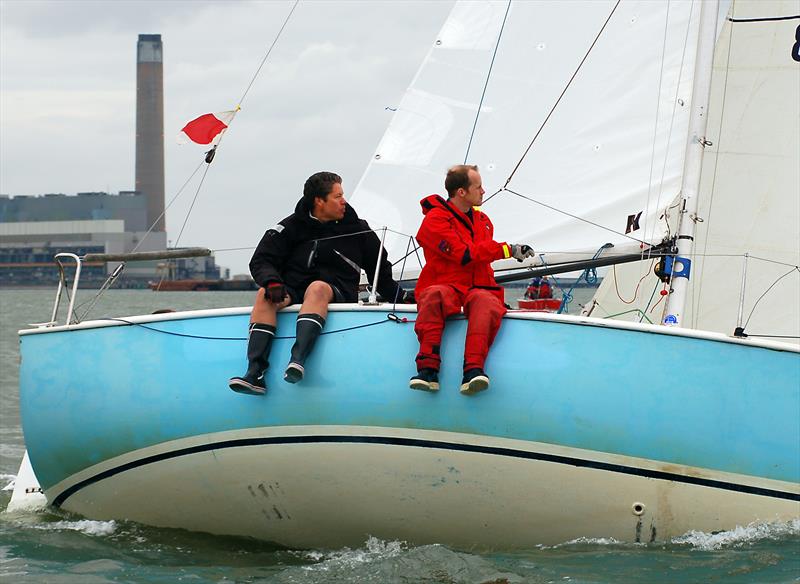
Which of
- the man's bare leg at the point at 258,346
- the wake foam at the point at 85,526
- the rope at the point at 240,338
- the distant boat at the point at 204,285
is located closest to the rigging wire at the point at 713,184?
the rope at the point at 240,338

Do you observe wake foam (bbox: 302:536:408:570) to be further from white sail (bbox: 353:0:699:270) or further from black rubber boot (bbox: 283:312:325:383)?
white sail (bbox: 353:0:699:270)

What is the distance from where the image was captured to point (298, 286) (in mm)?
5836

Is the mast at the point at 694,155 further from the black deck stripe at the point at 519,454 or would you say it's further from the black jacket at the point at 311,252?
the black jacket at the point at 311,252

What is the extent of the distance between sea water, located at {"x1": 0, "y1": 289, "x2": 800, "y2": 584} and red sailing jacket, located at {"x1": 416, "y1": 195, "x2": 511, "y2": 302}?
107 centimetres

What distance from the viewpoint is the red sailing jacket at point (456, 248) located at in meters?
5.41

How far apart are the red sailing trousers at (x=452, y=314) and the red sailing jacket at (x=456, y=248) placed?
0.33 ft

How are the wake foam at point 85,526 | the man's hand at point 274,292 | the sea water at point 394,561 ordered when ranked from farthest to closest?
the wake foam at point 85,526 → the man's hand at point 274,292 → the sea water at point 394,561

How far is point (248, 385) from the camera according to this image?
213 inches

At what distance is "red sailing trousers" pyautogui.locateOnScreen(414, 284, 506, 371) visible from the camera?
525cm

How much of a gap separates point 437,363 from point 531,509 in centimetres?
69

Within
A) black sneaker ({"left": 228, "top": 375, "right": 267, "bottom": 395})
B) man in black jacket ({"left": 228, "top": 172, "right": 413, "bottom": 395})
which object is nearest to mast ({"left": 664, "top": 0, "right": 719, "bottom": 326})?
man in black jacket ({"left": 228, "top": 172, "right": 413, "bottom": 395})

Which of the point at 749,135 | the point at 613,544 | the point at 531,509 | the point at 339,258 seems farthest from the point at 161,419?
the point at 749,135

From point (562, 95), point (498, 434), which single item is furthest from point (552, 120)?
point (498, 434)

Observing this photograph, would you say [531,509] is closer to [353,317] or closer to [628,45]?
[353,317]
